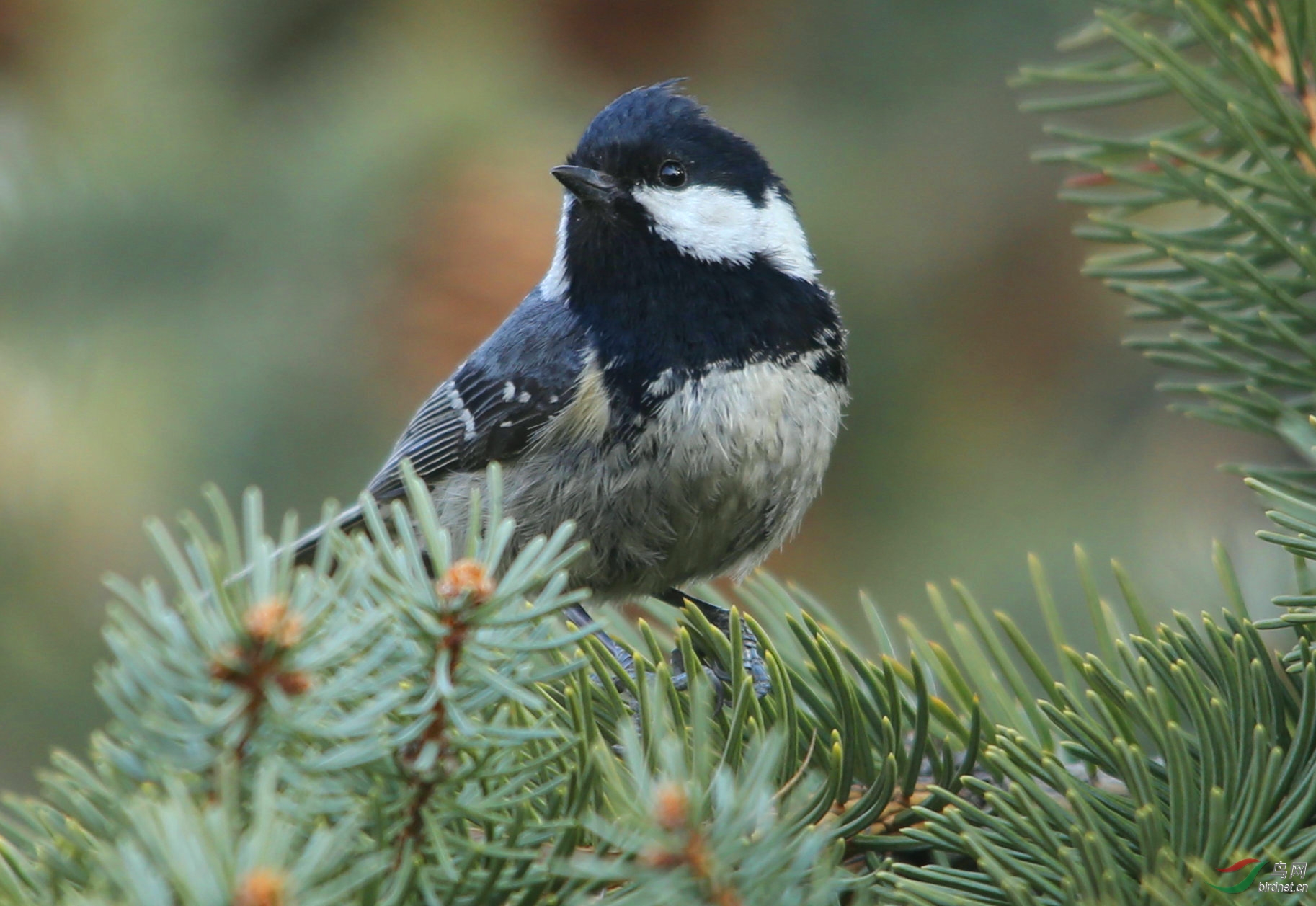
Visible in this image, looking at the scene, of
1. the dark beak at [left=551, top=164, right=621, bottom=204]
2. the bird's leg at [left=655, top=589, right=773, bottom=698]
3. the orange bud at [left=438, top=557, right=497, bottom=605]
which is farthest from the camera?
the dark beak at [left=551, top=164, right=621, bottom=204]

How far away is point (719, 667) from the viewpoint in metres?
1.71

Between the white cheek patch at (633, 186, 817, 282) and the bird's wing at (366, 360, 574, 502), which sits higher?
the white cheek patch at (633, 186, 817, 282)

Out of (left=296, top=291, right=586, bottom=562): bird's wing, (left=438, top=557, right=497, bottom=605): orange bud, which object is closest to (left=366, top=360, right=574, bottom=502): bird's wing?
(left=296, top=291, right=586, bottom=562): bird's wing

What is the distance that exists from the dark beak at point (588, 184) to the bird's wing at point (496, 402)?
0.20 meters

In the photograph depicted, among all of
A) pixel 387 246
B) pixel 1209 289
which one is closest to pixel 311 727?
pixel 1209 289

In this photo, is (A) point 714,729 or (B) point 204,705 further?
(A) point 714,729

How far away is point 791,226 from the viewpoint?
7.22ft

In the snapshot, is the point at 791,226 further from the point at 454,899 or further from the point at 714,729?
the point at 454,899

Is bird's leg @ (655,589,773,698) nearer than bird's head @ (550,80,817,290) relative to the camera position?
Yes

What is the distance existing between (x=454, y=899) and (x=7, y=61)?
2.24 m

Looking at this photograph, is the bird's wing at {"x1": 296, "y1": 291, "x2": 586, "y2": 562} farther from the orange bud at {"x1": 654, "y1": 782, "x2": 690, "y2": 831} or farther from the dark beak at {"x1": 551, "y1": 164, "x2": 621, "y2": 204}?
the orange bud at {"x1": 654, "y1": 782, "x2": 690, "y2": 831}

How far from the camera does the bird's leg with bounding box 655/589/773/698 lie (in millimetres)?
1608

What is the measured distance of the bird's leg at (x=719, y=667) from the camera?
1.61 metres

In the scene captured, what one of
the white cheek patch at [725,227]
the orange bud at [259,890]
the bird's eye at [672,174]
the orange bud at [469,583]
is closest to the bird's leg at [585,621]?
the white cheek patch at [725,227]
